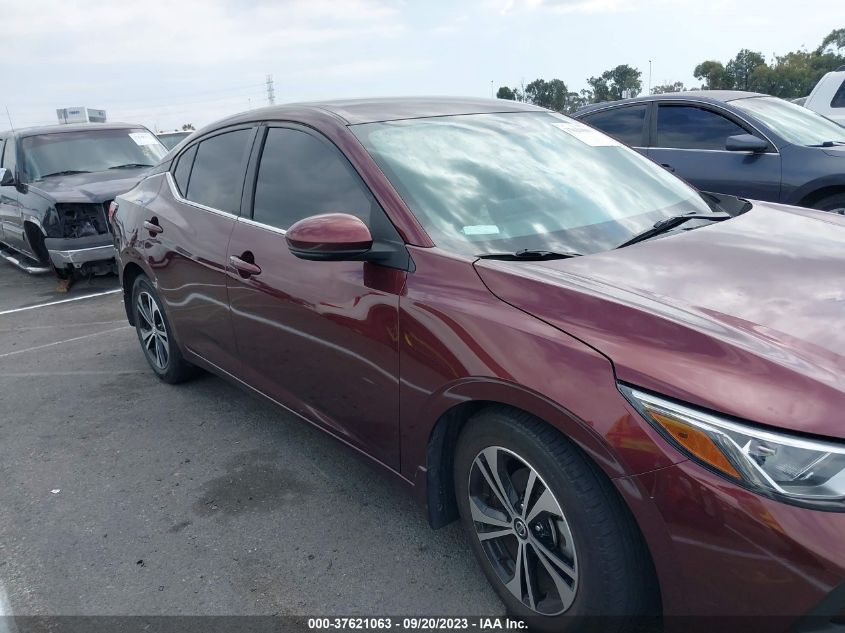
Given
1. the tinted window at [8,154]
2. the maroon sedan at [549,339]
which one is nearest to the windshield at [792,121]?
the maroon sedan at [549,339]

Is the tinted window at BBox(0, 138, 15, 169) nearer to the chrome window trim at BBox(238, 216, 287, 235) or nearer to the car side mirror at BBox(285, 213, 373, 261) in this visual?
the chrome window trim at BBox(238, 216, 287, 235)

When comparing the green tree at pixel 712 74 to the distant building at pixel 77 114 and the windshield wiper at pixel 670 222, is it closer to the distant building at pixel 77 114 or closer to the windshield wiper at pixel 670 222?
the distant building at pixel 77 114

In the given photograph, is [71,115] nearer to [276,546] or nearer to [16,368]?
[16,368]

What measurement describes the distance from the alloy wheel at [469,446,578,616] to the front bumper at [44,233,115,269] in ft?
20.4

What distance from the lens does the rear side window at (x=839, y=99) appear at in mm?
8745

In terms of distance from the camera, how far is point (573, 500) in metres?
1.88

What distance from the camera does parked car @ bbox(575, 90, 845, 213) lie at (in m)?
5.62

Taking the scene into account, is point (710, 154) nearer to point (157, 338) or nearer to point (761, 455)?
point (157, 338)

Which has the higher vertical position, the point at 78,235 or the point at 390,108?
the point at 390,108

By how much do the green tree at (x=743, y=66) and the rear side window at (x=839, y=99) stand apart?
63930 millimetres

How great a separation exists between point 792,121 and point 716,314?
16.9ft

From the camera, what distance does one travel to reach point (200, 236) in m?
3.54

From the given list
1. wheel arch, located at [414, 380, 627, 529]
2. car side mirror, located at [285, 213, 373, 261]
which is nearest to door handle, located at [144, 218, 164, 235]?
car side mirror, located at [285, 213, 373, 261]

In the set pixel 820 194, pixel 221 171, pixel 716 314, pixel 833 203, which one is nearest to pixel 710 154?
pixel 820 194
